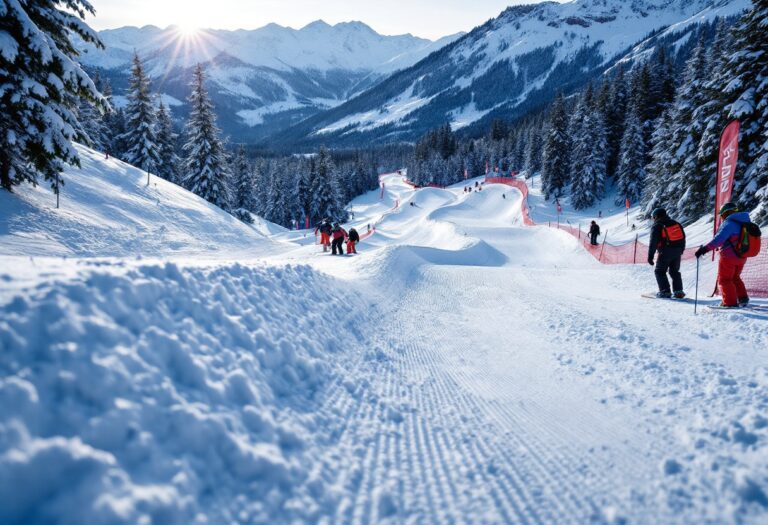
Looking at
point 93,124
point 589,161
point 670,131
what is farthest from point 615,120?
point 93,124

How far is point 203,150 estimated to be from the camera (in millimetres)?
31016

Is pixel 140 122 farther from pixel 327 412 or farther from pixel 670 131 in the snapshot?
pixel 670 131

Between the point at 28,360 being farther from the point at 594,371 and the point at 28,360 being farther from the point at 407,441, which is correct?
the point at 594,371

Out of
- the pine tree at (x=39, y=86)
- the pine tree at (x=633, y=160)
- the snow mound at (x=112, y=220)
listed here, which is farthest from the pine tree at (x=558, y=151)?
the pine tree at (x=39, y=86)

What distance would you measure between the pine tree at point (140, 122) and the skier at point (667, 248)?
1347 inches

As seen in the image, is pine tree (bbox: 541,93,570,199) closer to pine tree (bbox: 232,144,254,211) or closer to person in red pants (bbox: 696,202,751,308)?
pine tree (bbox: 232,144,254,211)

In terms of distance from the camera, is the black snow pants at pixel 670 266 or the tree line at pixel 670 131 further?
the tree line at pixel 670 131

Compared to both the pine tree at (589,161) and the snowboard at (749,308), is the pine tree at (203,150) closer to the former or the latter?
the snowboard at (749,308)

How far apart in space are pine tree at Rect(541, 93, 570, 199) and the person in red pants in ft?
144

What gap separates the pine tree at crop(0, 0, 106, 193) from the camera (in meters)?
9.23

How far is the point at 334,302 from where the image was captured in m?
7.16

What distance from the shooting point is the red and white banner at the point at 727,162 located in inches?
377

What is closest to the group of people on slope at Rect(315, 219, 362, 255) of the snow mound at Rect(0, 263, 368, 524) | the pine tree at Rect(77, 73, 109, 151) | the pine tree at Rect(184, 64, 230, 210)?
the snow mound at Rect(0, 263, 368, 524)

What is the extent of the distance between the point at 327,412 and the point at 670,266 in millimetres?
8455
